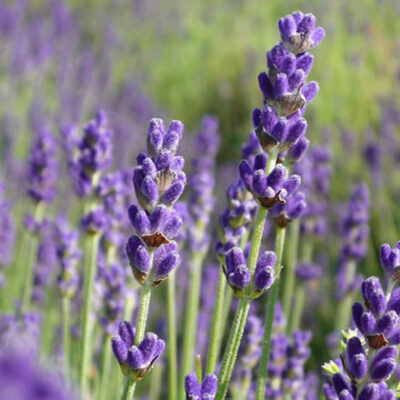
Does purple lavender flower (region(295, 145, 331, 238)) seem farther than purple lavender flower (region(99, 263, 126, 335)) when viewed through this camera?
Yes

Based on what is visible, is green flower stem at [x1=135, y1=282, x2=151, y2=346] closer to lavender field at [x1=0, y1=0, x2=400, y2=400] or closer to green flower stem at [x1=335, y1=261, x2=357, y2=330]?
lavender field at [x1=0, y1=0, x2=400, y2=400]

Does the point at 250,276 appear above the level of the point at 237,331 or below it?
above

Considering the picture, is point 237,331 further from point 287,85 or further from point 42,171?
point 42,171

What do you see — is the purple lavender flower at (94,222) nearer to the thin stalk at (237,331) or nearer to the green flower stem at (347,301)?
the thin stalk at (237,331)

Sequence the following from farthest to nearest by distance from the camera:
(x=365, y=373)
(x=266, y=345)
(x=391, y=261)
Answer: (x=266, y=345), (x=391, y=261), (x=365, y=373)

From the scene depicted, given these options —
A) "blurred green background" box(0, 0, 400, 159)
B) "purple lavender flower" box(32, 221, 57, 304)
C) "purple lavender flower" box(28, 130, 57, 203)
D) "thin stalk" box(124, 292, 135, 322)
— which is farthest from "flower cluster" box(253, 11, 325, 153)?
"blurred green background" box(0, 0, 400, 159)

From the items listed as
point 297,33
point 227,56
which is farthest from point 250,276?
point 227,56

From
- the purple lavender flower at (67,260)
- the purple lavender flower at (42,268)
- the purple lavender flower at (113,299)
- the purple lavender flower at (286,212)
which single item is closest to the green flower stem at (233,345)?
the purple lavender flower at (286,212)
